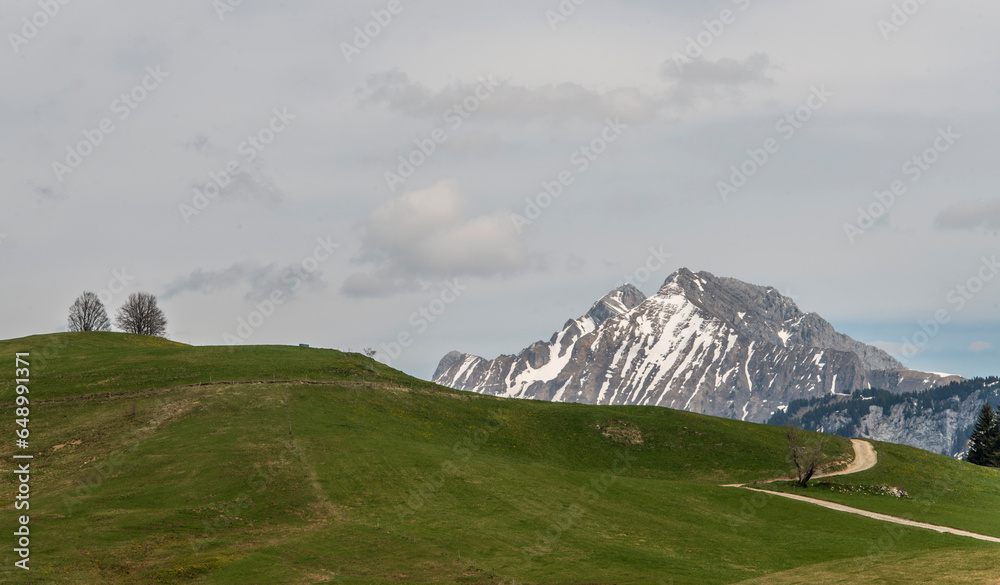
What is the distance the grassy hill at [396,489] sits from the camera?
49.2m

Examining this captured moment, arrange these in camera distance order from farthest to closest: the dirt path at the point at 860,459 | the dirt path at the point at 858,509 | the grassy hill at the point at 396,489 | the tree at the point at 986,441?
the tree at the point at 986,441 < the dirt path at the point at 860,459 < the dirt path at the point at 858,509 < the grassy hill at the point at 396,489

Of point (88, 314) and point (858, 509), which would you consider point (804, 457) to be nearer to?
point (858, 509)

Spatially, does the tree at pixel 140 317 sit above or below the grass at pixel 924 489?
above

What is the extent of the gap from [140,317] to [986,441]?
19760 centimetres

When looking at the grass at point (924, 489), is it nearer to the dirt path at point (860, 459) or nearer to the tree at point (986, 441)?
the dirt path at point (860, 459)

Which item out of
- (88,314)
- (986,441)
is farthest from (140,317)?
(986,441)

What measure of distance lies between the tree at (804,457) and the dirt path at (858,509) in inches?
163

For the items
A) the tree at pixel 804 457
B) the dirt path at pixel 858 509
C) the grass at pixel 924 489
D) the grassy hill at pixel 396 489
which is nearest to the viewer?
the grassy hill at pixel 396 489

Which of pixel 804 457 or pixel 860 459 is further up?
pixel 804 457

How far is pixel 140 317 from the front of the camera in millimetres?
171625

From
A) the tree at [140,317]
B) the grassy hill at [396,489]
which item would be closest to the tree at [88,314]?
the tree at [140,317]

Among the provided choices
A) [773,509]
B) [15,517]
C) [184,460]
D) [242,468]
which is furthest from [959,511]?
[15,517]

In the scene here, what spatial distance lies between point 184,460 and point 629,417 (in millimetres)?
64704

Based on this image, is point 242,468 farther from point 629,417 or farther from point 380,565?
point 629,417
